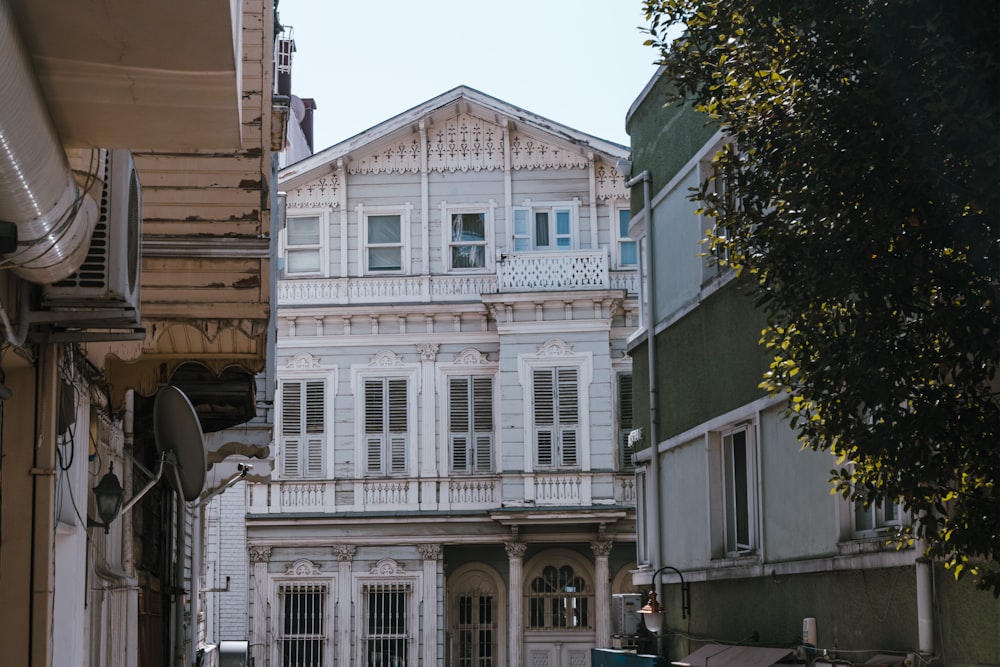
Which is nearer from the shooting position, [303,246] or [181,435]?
[181,435]

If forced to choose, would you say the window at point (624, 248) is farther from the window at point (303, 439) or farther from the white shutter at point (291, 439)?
the white shutter at point (291, 439)

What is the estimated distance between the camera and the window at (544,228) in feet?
106

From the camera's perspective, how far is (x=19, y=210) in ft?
17.6

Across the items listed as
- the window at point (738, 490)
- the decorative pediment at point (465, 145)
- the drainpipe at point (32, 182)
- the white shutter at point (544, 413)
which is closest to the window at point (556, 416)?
the white shutter at point (544, 413)

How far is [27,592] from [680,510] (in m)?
10.1

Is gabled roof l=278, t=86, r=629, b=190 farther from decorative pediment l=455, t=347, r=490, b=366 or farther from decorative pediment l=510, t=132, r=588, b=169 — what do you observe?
decorative pediment l=455, t=347, r=490, b=366

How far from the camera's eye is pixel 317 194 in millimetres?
32844

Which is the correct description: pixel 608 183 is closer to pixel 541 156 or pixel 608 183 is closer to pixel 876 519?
Answer: pixel 541 156

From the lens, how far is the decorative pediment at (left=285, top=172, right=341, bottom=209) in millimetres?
32781

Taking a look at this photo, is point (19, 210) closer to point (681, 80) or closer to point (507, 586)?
point (681, 80)

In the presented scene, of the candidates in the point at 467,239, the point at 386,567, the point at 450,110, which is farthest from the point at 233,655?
the point at 450,110

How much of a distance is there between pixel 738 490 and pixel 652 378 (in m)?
2.92

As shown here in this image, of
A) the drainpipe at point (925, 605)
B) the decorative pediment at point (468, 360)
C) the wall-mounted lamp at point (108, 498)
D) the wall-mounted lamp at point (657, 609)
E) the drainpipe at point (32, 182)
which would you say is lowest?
the wall-mounted lamp at point (657, 609)

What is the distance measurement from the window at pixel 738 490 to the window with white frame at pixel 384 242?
1823cm
